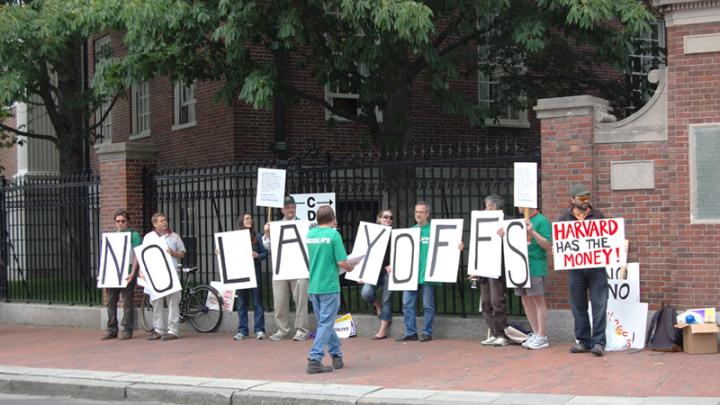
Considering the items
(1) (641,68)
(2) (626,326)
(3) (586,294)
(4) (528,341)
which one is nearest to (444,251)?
(4) (528,341)

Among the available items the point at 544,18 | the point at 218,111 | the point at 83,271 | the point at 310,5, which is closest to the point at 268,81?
the point at 310,5

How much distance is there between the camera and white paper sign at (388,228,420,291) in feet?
40.1

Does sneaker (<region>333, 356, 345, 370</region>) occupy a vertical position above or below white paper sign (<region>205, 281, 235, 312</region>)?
below

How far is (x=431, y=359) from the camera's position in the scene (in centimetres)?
1082

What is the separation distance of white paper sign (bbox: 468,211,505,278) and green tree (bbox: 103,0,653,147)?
8.18 feet

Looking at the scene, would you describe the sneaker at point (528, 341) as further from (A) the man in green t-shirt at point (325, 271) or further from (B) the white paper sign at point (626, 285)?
(A) the man in green t-shirt at point (325, 271)

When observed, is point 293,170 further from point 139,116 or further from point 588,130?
point 139,116

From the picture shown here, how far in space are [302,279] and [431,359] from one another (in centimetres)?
249

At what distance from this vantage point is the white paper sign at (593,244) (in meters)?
10.5

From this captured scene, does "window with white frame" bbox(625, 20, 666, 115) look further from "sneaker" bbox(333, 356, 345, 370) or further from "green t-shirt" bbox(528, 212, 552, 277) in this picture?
"sneaker" bbox(333, 356, 345, 370)

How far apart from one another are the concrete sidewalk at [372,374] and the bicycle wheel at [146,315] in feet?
4.73

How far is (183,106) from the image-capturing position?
866 inches

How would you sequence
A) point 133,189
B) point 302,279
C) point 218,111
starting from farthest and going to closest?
1. point 218,111
2. point 133,189
3. point 302,279

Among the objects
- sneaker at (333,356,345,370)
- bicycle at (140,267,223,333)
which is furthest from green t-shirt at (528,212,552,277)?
bicycle at (140,267,223,333)
